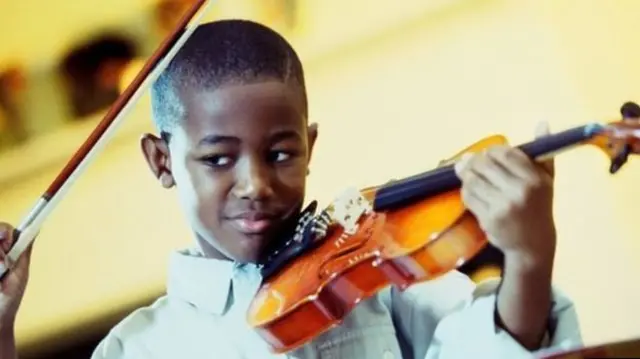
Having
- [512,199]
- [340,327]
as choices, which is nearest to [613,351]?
[512,199]

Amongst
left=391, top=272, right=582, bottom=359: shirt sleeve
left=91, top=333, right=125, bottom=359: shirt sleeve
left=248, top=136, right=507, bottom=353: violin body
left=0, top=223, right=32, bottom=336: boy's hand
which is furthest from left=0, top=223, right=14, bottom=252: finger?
left=391, top=272, right=582, bottom=359: shirt sleeve

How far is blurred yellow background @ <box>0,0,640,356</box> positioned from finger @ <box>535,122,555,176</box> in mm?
20

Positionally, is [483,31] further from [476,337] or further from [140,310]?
[140,310]

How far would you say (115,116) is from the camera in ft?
3.26

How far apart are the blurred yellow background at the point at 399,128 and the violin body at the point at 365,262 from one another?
0.08 metres

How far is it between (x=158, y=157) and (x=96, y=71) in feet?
0.49

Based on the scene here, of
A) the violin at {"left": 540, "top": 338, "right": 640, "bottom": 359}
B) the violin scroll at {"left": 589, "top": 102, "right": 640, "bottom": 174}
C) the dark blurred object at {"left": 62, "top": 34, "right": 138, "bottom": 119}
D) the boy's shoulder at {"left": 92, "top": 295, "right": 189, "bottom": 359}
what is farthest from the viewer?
the dark blurred object at {"left": 62, "top": 34, "right": 138, "bottom": 119}

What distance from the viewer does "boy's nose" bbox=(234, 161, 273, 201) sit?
37.5 inches

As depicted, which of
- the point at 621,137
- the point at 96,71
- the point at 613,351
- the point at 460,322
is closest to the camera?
the point at 613,351

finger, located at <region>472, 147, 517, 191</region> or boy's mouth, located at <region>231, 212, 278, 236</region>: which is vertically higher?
boy's mouth, located at <region>231, 212, 278, 236</region>

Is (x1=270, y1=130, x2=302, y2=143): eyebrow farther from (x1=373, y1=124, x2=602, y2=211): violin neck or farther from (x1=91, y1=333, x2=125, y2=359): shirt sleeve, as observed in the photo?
(x1=91, y1=333, x2=125, y2=359): shirt sleeve

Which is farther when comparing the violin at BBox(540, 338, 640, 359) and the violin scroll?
the violin scroll

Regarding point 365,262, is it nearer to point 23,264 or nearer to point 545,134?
point 545,134

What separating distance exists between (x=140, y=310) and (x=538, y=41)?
45 centimetres
